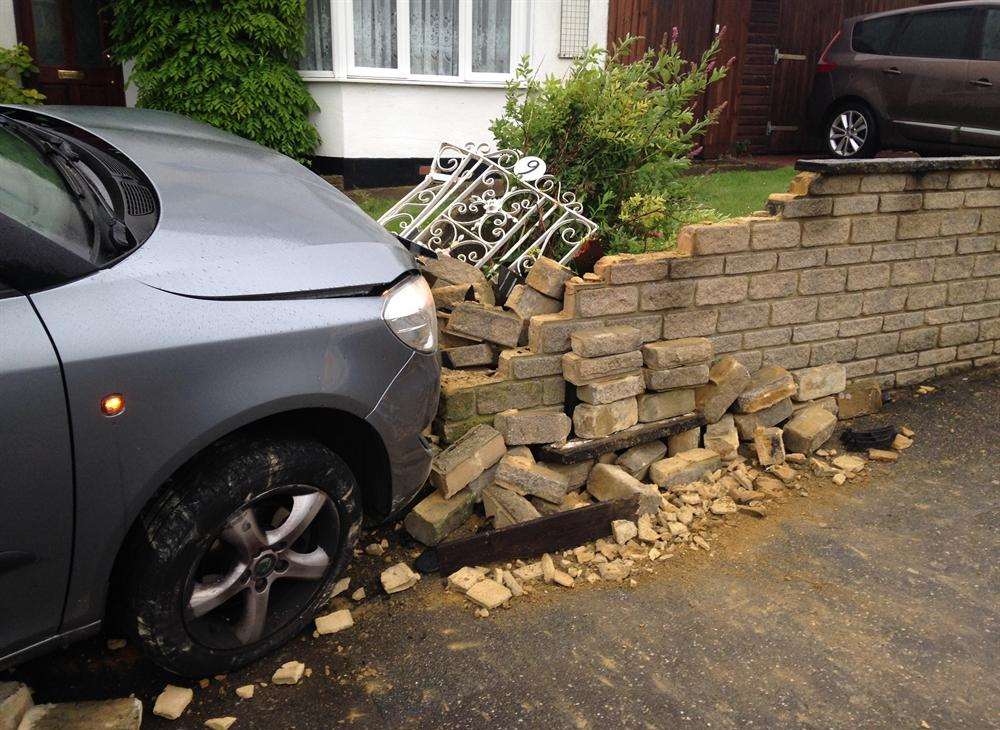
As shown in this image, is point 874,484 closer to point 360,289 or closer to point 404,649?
point 404,649

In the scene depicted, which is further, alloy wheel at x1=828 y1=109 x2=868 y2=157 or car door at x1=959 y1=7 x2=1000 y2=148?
alloy wheel at x1=828 y1=109 x2=868 y2=157

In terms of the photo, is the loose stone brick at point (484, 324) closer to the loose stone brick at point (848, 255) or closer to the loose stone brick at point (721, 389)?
the loose stone brick at point (721, 389)

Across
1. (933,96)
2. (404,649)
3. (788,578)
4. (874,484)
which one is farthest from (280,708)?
(933,96)

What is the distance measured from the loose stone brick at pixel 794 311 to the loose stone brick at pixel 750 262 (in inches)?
9.1

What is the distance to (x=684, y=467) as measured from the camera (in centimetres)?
411

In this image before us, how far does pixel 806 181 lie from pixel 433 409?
99.9 inches

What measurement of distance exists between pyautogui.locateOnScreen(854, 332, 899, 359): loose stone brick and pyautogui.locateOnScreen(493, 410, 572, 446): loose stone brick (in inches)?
81.4

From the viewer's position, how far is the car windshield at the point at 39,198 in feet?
7.92

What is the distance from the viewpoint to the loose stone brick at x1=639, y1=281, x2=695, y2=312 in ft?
13.8

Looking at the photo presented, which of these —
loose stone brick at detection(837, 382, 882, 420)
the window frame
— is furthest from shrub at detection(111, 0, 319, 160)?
loose stone brick at detection(837, 382, 882, 420)

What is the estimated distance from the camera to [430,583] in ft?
11.2

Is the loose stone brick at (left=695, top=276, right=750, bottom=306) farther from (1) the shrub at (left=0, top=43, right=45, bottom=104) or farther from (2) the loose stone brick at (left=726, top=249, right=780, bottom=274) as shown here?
(1) the shrub at (left=0, top=43, right=45, bottom=104)

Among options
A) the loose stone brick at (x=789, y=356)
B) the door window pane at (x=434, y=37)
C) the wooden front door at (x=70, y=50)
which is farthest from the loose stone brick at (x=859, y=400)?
the wooden front door at (x=70, y=50)

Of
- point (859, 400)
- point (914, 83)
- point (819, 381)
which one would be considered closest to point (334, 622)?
point (819, 381)
